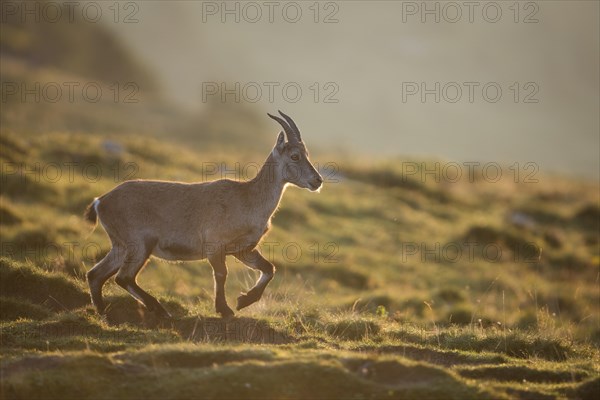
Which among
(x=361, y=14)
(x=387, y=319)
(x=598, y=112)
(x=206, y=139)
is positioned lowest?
(x=387, y=319)

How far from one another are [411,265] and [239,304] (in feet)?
44.2

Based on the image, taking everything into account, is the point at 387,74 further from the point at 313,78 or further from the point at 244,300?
the point at 244,300

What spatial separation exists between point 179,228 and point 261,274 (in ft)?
5.62

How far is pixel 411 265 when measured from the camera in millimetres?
25125

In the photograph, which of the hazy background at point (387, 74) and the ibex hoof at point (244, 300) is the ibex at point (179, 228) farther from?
the hazy background at point (387, 74)

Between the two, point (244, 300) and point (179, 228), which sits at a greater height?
point (179, 228)

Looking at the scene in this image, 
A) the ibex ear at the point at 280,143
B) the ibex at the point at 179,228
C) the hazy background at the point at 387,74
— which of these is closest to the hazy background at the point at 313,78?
the hazy background at the point at 387,74

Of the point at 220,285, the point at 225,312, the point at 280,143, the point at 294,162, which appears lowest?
the point at 225,312

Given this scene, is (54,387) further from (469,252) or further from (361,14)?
(361,14)

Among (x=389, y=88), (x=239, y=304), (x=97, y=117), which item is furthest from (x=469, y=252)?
(x=389, y=88)

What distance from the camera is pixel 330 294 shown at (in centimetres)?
2023

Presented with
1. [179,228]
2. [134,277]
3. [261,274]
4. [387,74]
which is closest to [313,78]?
[387,74]

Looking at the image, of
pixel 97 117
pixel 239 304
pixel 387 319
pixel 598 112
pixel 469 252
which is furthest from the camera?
pixel 598 112

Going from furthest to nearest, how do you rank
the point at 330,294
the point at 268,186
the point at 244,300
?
the point at 330,294 → the point at 268,186 → the point at 244,300
